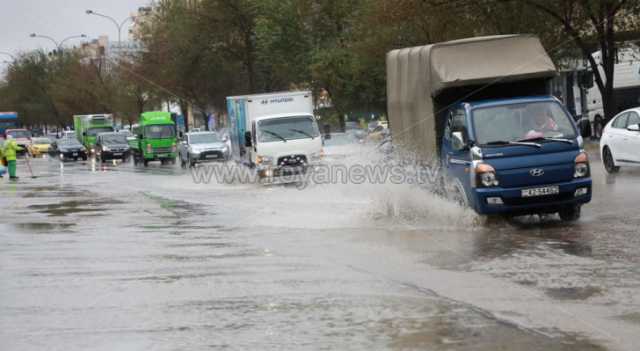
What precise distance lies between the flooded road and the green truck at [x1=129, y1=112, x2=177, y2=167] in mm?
31769

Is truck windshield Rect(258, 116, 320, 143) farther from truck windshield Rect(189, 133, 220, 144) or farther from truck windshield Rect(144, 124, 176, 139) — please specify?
truck windshield Rect(144, 124, 176, 139)

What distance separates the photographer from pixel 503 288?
30.2ft

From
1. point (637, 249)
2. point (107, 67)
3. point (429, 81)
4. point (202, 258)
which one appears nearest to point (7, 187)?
point (429, 81)

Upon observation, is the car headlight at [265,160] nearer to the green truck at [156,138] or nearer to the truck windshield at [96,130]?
the green truck at [156,138]

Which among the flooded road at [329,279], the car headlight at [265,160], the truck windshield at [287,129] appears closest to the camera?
the flooded road at [329,279]

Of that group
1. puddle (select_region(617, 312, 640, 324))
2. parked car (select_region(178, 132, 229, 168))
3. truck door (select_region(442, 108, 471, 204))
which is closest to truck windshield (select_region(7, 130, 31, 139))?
parked car (select_region(178, 132, 229, 168))

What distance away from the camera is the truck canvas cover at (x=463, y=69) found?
52.3 feet

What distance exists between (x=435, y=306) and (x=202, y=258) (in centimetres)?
440

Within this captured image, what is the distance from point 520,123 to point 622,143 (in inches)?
335

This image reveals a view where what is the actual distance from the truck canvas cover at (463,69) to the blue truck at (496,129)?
2 cm

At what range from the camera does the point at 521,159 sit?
14.1 meters

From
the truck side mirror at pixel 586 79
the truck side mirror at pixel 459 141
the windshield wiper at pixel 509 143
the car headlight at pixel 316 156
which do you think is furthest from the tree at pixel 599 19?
the windshield wiper at pixel 509 143

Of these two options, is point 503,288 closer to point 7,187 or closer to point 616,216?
point 616,216

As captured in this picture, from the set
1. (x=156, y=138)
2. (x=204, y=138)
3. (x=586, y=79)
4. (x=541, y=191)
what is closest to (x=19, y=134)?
(x=156, y=138)
